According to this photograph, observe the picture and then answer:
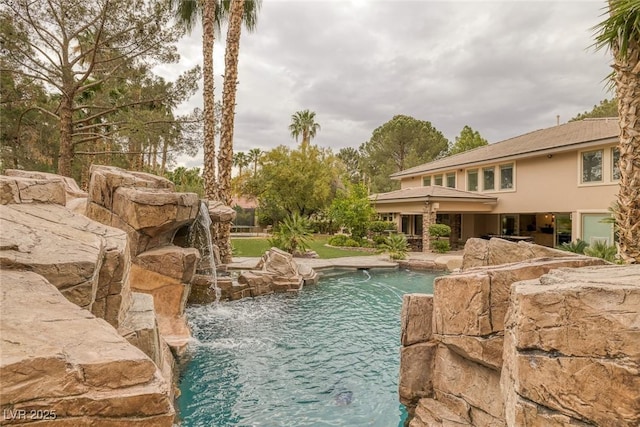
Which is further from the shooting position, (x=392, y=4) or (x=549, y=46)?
(x=549, y=46)

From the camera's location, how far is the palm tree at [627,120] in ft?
18.5

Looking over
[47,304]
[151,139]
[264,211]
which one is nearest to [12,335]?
[47,304]

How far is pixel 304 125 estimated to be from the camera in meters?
48.6

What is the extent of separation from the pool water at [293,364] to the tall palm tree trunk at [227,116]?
155 inches

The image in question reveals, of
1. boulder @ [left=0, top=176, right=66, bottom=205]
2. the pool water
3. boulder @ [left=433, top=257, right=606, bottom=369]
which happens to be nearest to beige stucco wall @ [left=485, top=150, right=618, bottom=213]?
the pool water

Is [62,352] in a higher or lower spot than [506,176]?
lower

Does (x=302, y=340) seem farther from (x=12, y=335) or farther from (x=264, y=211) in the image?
(x=264, y=211)

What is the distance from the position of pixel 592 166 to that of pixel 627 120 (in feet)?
35.3

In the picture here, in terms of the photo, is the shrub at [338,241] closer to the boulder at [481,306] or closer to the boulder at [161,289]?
the boulder at [161,289]

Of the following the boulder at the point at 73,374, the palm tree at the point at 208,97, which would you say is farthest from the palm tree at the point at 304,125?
the boulder at the point at 73,374

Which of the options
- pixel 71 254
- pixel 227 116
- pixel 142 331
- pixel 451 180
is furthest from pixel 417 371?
pixel 451 180

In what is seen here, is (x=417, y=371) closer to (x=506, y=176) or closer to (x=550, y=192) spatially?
(x=550, y=192)

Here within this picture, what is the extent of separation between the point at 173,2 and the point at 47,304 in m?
16.5

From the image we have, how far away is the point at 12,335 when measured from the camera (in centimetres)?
188
